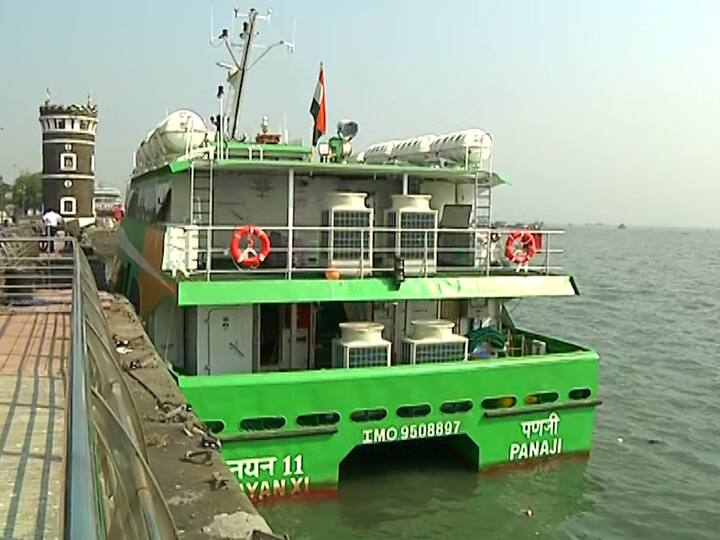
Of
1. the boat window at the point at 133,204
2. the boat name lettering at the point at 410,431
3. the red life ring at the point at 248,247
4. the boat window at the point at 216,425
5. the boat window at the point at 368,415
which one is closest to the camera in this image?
the boat window at the point at 216,425

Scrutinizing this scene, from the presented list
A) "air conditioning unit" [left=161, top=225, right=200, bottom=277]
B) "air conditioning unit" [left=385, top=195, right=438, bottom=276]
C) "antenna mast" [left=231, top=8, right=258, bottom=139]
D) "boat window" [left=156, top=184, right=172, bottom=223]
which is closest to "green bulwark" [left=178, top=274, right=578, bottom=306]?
"air conditioning unit" [left=385, top=195, right=438, bottom=276]

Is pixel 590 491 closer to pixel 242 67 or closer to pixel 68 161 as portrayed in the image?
pixel 242 67

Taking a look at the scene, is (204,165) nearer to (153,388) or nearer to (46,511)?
(153,388)

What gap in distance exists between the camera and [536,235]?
12148mm

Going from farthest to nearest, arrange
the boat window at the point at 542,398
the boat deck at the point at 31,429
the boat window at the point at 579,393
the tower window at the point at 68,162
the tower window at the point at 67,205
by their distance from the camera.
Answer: the tower window at the point at 68,162
the tower window at the point at 67,205
the boat window at the point at 579,393
the boat window at the point at 542,398
the boat deck at the point at 31,429

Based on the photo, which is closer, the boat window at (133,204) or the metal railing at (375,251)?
the metal railing at (375,251)

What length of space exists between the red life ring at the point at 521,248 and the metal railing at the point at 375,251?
8 centimetres

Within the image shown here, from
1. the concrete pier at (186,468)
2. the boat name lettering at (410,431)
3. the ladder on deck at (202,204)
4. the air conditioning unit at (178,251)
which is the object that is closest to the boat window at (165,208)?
the ladder on deck at (202,204)

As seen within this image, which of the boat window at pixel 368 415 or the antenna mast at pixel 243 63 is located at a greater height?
the antenna mast at pixel 243 63

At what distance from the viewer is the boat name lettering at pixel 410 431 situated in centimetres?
991

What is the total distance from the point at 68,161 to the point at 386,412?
41930 mm

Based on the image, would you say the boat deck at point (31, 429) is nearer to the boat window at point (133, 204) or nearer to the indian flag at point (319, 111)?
the indian flag at point (319, 111)

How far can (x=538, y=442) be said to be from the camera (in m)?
11.0

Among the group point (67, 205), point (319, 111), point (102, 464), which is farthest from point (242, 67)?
point (67, 205)
